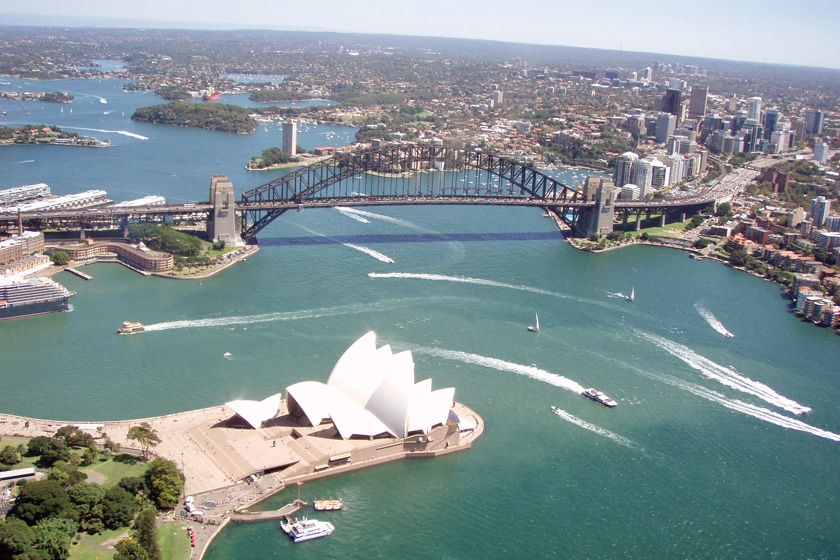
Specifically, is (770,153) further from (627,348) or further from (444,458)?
(444,458)

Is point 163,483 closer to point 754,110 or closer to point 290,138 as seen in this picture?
point 290,138

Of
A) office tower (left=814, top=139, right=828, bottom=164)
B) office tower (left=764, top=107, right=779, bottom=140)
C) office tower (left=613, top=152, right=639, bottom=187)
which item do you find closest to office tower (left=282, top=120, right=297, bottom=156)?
office tower (left=613, top=152, right=639, bottom=187)

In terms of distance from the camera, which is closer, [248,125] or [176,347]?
[176,347]

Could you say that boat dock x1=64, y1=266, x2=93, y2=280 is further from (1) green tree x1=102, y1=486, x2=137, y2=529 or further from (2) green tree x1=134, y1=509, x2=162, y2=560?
(2) green tree x1=134, y1=509, x2=162, y2=560

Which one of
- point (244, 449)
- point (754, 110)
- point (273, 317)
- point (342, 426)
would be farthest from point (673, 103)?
point (244, 449)

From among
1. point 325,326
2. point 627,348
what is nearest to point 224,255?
point 325,326

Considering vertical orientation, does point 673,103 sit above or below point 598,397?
above
